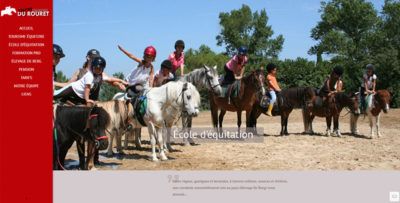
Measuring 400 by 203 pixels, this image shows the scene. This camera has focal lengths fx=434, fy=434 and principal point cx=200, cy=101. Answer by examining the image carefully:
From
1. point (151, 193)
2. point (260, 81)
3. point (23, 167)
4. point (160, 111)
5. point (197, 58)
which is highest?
point (197, 58)

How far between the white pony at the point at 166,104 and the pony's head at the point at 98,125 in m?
1.90

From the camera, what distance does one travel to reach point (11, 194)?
16.0 feet

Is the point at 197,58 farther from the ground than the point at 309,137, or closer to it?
farther from the ground

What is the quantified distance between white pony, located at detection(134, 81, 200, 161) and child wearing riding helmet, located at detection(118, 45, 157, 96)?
1.38ft

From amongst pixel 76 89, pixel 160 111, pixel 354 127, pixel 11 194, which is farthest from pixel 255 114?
pixel 11 194

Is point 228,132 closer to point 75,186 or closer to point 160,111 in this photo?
point 160,111

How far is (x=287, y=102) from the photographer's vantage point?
11.7 metres

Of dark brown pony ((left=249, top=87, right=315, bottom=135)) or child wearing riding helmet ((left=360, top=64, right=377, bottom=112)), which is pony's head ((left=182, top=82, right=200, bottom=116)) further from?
child wearing riding helmet ((left=360, top=64, right=377, bottom=112))

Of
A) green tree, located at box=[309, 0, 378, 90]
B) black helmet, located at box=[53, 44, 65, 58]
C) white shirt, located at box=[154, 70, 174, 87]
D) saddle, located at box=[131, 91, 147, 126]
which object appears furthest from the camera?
green tree, located at box=[309, 0, 378, 90]

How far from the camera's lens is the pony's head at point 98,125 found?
5.56 m

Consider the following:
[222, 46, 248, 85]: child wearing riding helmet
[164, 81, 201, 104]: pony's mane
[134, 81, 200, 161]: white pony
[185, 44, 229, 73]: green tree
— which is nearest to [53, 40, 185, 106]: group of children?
[134, 81, 200, 161]: white pony

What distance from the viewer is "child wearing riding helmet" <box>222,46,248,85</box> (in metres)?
10.8

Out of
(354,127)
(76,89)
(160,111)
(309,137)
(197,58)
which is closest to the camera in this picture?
(76,89)

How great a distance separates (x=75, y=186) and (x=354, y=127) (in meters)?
9.17
